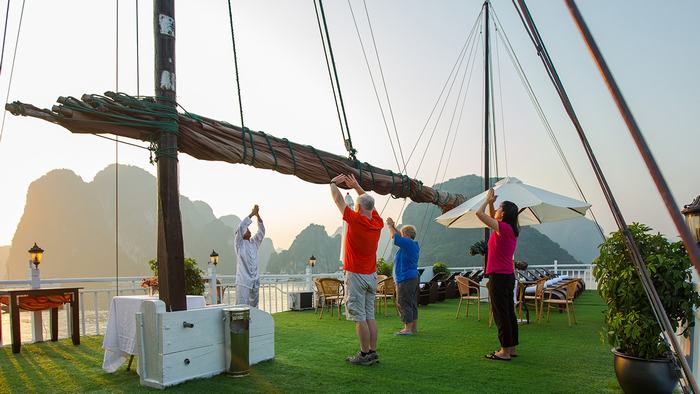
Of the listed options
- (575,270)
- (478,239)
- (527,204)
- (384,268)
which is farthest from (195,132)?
(478,239)

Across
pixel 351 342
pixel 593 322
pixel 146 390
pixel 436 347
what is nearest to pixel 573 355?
pixel 436 347

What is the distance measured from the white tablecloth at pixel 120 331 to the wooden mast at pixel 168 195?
0.58 metres

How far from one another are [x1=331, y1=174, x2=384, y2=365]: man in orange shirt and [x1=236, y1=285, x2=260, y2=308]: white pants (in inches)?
104

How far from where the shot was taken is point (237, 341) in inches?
168

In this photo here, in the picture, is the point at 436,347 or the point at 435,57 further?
the point at 435,57

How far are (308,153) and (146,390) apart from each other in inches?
89.8

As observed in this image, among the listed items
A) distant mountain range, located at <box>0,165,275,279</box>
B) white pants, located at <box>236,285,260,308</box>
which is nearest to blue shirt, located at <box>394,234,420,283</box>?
white pants, located at <box>236,285,260,308</box>

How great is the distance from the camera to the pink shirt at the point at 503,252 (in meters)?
4.79

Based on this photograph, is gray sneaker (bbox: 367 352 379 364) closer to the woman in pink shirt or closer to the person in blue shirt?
the woman in pink shirt

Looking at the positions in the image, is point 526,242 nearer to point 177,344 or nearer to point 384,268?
point 384,268

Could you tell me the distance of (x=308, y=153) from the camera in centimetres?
417

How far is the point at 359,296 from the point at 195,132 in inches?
80.5

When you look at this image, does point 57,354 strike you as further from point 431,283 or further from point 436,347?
point 431,283

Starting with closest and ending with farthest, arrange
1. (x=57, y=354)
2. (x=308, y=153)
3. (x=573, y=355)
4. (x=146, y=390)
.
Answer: (x=146, y=390), (x=308, y=153), (x=573, y=355), (x=57, y=354)
